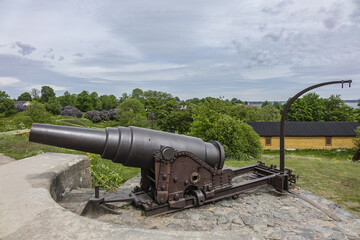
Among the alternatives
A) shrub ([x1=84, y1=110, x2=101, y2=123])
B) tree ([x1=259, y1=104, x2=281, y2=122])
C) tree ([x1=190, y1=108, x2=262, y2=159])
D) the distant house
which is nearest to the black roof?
the distant house

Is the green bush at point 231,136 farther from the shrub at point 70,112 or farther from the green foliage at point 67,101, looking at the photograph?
the green foliage at point 67,101

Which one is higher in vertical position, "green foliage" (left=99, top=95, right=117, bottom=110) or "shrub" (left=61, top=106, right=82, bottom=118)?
"green foliage" (left=99, top=95, right=117, bottom=110)

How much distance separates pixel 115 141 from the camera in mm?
3762

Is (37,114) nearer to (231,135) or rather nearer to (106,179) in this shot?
(231,135)

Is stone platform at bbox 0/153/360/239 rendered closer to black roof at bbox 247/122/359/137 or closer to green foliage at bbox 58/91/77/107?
black roof at bbox 247/122/359/137

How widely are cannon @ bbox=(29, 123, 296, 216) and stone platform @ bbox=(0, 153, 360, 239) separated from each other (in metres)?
0.24

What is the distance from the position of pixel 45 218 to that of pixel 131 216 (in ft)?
5.08

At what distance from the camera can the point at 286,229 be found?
3.65 meters

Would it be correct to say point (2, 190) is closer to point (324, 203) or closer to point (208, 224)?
point (208, 224)

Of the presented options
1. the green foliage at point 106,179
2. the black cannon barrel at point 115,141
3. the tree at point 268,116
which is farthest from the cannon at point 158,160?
the tree at point 268,116

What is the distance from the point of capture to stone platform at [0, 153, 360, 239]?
7.97 ft

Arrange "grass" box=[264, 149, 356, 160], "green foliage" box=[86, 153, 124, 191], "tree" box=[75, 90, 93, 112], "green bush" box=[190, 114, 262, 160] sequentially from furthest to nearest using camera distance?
"tree" box=[75, 90, 93, 112] < "grass" box=[264, 149, 356, 160] < "green bush" box=[190, 114, 262, 160] < "green foliage" box=[86, 153, 124, 191]

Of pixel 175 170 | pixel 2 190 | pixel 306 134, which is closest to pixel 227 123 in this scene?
pixel 175 170

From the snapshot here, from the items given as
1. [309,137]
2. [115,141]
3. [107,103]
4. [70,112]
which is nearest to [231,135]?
[115,141]
